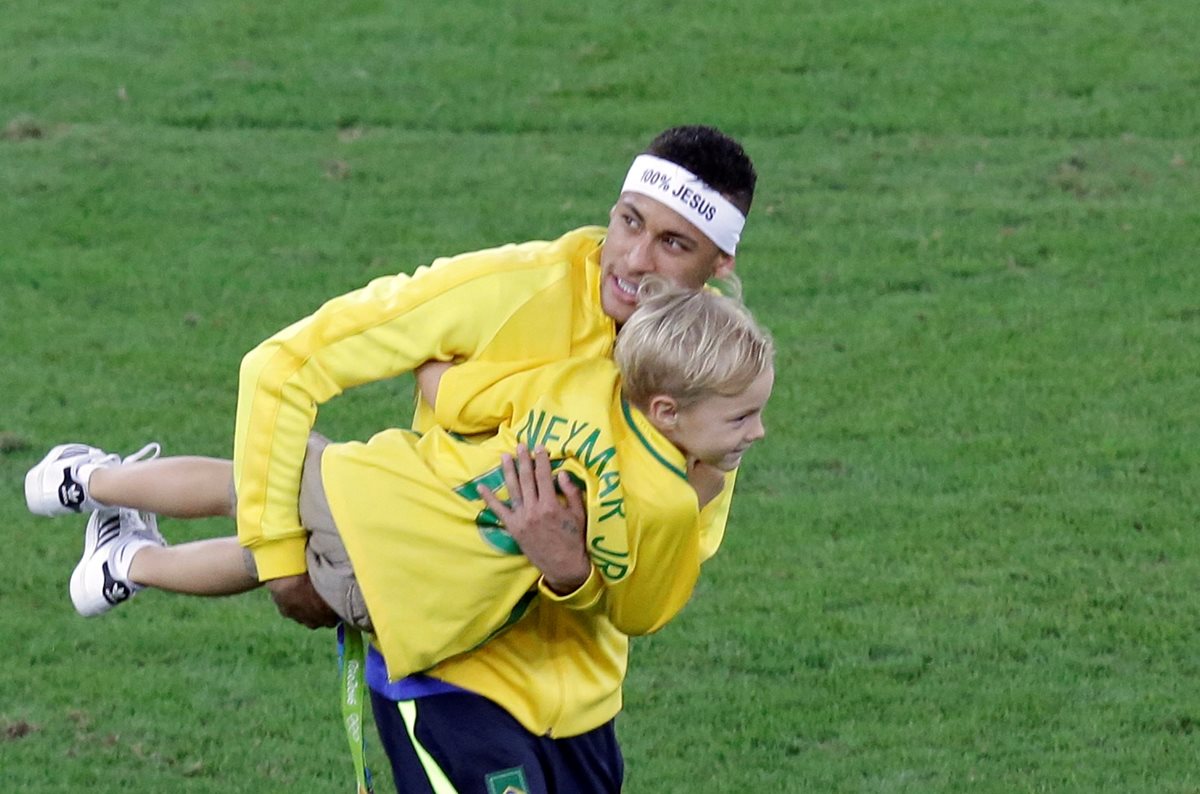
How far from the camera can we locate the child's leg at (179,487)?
16.0 feet

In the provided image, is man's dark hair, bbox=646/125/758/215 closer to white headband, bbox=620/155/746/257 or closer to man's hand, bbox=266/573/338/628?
white headband, bbox=620/155/746/257

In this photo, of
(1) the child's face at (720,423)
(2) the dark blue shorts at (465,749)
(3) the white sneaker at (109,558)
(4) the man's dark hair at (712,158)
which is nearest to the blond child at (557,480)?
(1) the child's face at (720,423)

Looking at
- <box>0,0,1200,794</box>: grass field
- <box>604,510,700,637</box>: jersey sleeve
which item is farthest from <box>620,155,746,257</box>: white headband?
<box>0,0,1200,794</box>: grass field

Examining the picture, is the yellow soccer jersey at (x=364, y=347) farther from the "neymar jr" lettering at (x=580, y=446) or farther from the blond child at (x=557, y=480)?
the "neymar jr" lettering at (x=580, y=446)

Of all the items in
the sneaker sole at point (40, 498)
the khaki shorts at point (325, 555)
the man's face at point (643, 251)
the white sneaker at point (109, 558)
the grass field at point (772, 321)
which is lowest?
the grass field at point (772, 321)

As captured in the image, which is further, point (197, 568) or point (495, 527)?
point (197, 568)

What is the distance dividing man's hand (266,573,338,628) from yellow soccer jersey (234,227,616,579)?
0.03 m

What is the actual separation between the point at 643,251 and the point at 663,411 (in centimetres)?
51

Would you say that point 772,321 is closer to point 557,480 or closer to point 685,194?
point 685,194

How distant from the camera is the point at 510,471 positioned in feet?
13.9

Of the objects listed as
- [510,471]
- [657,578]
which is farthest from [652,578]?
[510,471]

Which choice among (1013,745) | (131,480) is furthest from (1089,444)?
(131,480)

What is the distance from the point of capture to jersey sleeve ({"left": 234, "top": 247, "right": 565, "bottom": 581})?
4355 mm

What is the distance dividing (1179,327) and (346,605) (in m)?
6.67
